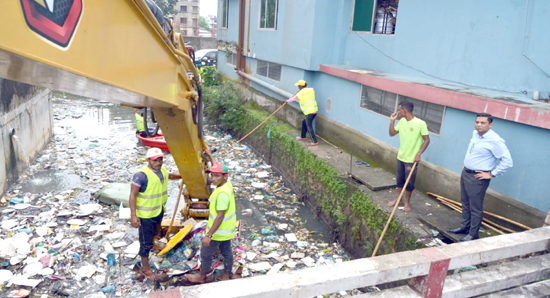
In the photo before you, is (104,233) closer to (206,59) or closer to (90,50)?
(90,50)

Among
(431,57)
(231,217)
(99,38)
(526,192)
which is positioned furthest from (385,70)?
(99,38)

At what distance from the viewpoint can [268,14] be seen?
11711 mm

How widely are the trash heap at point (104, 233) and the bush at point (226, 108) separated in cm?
233

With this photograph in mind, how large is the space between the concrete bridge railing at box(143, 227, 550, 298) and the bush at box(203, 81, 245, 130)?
903 centimetres

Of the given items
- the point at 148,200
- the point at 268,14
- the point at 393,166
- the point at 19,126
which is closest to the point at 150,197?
the point at 148,200

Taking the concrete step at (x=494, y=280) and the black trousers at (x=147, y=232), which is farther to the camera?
the black trousers at (x=147, y=232)

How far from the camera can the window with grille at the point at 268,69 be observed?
11.4m

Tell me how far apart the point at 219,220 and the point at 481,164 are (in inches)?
122

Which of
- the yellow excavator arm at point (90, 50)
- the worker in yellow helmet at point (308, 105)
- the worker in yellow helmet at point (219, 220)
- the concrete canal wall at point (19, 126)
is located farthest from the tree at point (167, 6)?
the yellow excavator arm at point (90, 50)

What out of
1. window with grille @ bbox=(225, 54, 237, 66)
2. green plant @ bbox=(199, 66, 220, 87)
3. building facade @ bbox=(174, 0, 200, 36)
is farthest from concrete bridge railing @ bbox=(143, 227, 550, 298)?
building facade @ bbox=(174, 0, 200, 36)

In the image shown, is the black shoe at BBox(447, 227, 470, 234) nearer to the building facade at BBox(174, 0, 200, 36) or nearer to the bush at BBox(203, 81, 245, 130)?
the bush at BBox(203, 81, 245, 130)

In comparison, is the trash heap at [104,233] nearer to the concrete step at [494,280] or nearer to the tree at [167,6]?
the concrete step at [494,280]

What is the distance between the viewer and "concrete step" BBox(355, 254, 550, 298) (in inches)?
115

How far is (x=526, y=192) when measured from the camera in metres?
4.53
